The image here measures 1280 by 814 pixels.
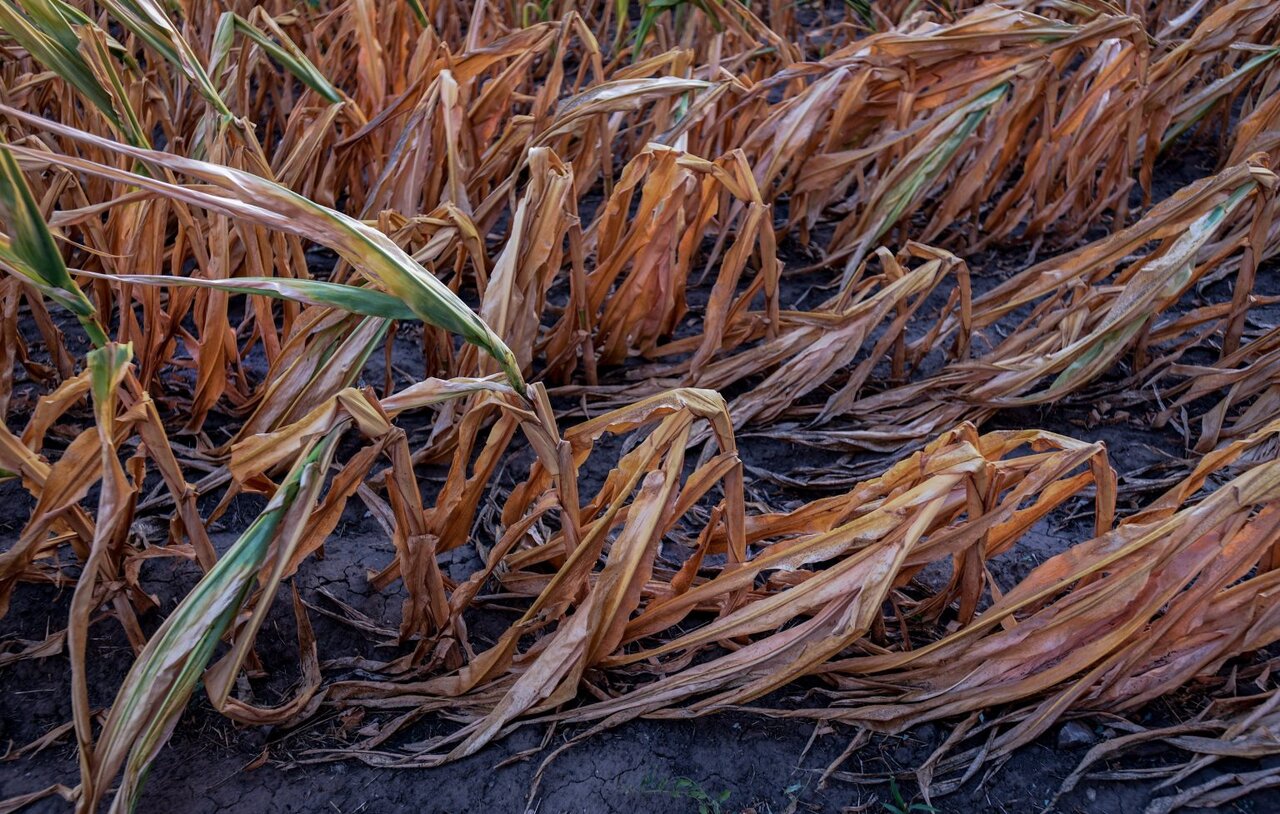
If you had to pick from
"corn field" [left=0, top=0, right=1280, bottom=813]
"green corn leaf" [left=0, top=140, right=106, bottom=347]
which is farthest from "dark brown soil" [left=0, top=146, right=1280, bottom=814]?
"green corn leaf" [left=0, top=140, right=106, bottom=347]

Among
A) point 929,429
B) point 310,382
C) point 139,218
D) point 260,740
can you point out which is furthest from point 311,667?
point 929,429

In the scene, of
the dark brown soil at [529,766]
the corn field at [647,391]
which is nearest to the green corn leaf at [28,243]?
the corn field at [647,391]

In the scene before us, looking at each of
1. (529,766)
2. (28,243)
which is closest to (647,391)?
(529,766)

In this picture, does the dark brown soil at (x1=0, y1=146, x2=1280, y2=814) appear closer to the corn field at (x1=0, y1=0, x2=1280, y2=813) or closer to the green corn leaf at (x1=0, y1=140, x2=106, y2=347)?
the corn field at (x1=0, y1=0, x2=1280, y2=813)

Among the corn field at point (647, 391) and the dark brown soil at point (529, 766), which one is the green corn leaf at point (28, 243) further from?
the dark brown soil at point (529, 766)

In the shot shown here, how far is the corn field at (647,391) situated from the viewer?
1117 millimetres

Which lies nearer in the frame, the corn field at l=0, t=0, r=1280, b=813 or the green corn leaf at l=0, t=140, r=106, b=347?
the green corn leaf at l=0, t=140, r=106, b=347

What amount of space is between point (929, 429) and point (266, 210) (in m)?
1.10

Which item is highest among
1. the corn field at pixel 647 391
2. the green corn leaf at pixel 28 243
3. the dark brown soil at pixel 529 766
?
the green corn leaf at pixel 28 243

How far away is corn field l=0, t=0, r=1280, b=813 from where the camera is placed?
1.12 meters

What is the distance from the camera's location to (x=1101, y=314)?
1709 mm

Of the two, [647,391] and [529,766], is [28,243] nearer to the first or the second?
[529,766]

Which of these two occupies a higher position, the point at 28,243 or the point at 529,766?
the point at 28,243

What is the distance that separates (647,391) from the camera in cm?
179
